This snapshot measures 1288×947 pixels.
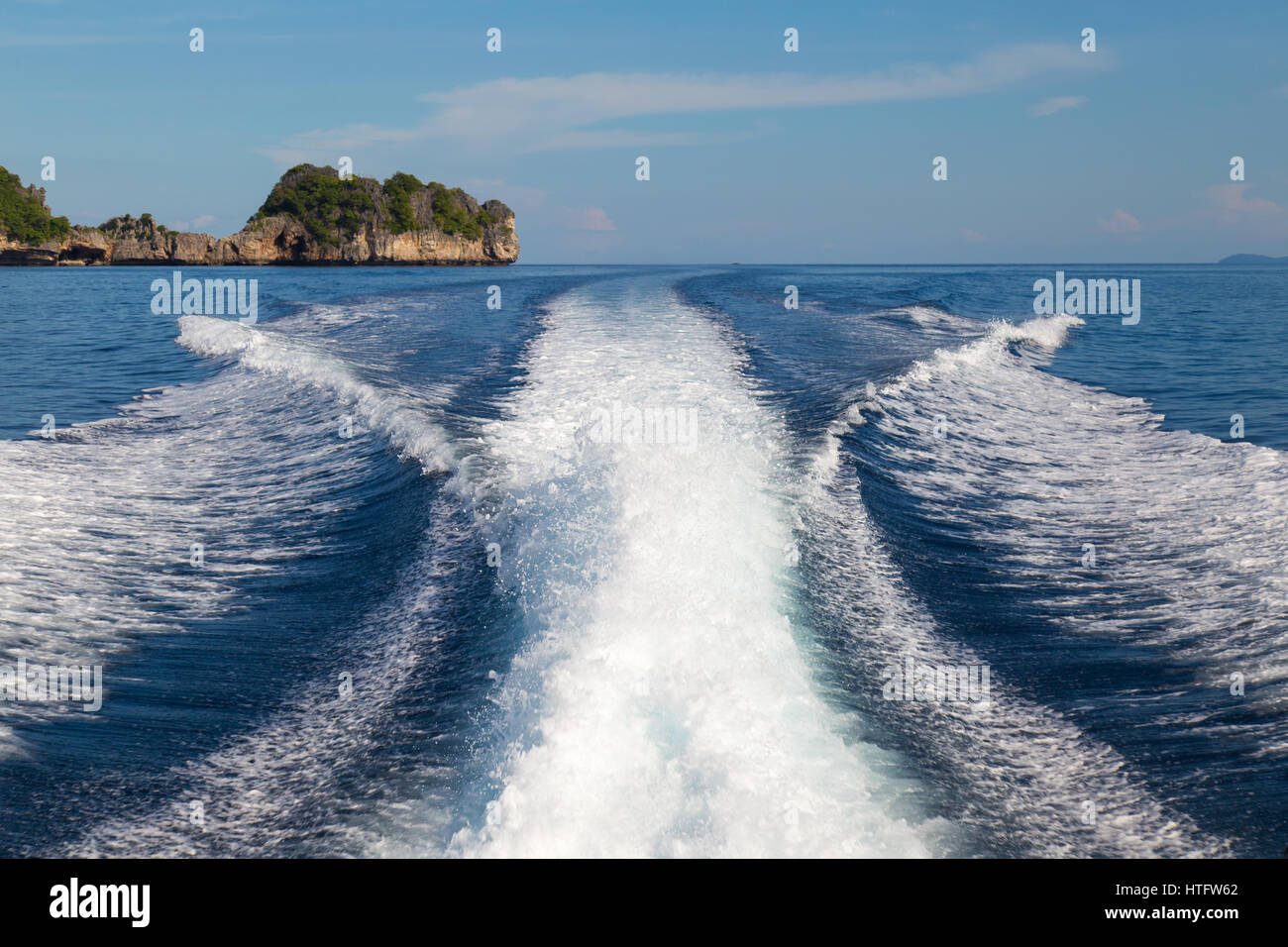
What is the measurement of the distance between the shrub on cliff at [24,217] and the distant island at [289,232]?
0.37 feet

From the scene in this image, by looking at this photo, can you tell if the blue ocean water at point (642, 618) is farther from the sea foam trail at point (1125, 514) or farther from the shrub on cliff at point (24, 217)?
the shrub on cliff at point (24, 217)

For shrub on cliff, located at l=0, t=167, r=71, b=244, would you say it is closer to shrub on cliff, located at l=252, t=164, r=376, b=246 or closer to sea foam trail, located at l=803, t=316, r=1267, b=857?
shrub on cliff, located at l=252, t=164, r=376, b=246

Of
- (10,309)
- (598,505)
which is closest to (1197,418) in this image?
(598,505)

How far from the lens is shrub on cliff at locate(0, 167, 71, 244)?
319 feet

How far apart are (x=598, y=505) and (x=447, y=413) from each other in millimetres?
4899

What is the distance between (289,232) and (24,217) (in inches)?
1173

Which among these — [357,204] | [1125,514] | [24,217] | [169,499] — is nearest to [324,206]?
[357,204]

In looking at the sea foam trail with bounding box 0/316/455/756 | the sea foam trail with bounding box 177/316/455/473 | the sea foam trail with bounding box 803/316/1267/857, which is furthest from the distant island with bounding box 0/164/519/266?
the sea foam trail with bounding box 803/316/1267/857

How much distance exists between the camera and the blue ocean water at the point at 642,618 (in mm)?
4016

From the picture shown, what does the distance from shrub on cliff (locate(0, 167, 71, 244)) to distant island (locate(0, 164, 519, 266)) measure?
11 centimetres

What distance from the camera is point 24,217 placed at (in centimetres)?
9862

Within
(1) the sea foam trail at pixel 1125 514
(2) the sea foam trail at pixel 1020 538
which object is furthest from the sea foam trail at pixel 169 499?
(1) the sea foam trail at pixel 1125 514

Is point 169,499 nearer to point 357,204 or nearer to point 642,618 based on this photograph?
point 642,618

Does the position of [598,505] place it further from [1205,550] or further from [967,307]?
[967,307]
